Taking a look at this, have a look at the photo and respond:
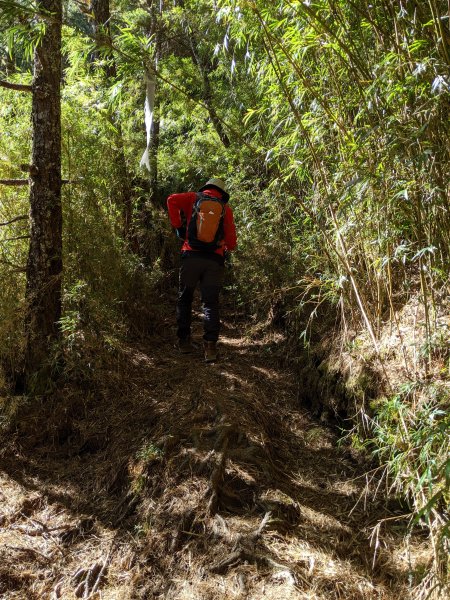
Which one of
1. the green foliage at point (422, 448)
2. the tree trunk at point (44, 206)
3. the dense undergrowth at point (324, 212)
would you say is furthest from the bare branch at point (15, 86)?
the green foliage at point (422, 448)

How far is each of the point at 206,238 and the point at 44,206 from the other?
142cm

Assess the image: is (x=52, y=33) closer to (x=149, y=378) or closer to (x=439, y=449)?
(x=149, y=378)

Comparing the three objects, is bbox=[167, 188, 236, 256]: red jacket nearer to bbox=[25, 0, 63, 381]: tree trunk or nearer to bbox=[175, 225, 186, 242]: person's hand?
bbox=[175, 225, 186, 242]: person's hand

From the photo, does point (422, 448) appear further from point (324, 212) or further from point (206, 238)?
point (206, 238)

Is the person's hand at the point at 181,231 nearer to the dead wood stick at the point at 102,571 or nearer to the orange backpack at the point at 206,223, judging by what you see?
the orange backpack at the point at 206,223

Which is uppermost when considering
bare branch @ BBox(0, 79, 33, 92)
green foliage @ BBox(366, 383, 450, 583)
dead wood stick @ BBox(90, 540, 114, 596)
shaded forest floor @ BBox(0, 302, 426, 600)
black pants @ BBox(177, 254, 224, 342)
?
bare branch @ BBox(0, 79, 33, 92)

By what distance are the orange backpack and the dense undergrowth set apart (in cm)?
58

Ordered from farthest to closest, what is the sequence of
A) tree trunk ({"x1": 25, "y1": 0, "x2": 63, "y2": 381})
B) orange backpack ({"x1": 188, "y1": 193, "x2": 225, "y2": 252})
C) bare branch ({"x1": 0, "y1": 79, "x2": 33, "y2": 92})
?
orange backpack ({"x1": 188, "y1": 193, "x2": 225, "y2": 252}) < tree trunk ({"x1": 25, "y1": 0, "x2": 63, "y2": 381}) < bare branch ({"x1": 0, "y1": 79, "x2": 33, "y2": 92})

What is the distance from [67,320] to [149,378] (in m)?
0.95

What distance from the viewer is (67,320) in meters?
3.52

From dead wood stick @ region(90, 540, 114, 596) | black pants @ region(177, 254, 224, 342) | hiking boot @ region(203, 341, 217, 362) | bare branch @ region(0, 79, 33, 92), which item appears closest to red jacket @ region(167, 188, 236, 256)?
black pants @ region(177, 254, 224, 342)

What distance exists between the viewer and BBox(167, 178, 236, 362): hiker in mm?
4148

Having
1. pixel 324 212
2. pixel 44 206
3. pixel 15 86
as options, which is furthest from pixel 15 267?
pixel 324 212

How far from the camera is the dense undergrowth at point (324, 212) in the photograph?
2.21 meters
